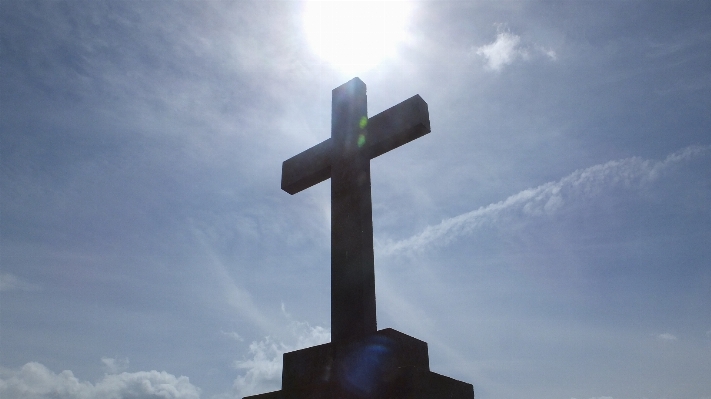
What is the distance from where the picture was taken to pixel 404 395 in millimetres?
3592

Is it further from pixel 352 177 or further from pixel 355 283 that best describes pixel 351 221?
pixel 355 283

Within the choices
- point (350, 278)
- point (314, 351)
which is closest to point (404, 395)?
point (314, 351)

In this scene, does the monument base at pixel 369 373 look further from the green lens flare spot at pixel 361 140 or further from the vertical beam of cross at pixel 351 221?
the green lens flare spot at pixel 361 140

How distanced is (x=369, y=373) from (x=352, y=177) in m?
2.12

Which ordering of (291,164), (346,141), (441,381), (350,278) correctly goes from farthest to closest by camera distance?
(291,164)
(346,141)
(350,278)
(441,381)

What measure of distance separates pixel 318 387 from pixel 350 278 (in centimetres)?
116

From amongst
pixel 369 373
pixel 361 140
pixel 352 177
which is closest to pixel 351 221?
pixel 352 177

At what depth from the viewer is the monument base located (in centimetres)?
367

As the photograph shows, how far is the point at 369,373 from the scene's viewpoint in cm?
387

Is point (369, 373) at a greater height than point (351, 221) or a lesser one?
lesser

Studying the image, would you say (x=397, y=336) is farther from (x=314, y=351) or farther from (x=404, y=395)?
(x=314, y=351)

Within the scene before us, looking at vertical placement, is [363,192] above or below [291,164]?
below

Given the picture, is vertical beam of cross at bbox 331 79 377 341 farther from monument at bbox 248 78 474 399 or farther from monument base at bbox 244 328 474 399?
monument base at bbox 244 328 474 399

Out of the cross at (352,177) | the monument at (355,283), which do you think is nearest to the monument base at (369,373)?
the monument at (355,283)
